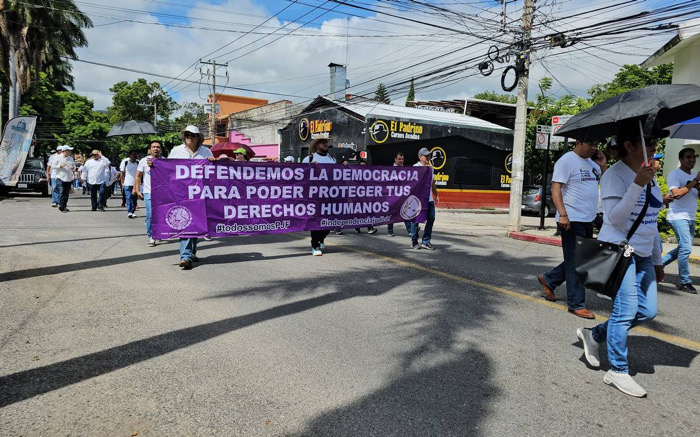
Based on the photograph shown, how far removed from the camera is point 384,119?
2353cm

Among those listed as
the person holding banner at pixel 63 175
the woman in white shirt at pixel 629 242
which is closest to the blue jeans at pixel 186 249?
the woman in white shirt at pixel 629 242

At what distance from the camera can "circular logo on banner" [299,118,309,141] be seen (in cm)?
2833

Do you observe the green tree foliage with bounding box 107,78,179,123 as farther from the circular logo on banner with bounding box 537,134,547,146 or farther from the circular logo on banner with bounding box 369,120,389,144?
the circular logo on banner with bounding box 537,134,547,146

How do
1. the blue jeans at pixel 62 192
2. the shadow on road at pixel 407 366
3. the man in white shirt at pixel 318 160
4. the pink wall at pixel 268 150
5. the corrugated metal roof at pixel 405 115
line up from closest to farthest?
the shadow on road at pixel 407 366, the man in white shirt at pixel 318 160, the blue jeans at pixel 62 192, the corrugated metal roof at pixel 405 115, the pink wall at pixel 268 150

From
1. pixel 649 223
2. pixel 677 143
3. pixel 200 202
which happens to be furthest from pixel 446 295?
pixel 677 143

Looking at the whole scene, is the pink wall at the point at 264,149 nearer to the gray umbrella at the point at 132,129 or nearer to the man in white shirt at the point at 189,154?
the gray umbrella at the point at 132,129

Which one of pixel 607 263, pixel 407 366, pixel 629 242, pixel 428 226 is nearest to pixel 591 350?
pixel 607 263

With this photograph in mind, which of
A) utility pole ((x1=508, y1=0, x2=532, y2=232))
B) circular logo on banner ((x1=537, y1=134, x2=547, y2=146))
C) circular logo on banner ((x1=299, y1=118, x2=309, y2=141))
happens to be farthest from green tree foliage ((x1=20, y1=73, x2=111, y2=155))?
circular logo on banner ((x1=537, y1=134, x2=547, y2=146))

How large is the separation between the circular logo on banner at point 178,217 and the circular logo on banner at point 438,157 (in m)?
19.8

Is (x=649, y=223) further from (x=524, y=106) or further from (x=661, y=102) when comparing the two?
(x=524, y=106)

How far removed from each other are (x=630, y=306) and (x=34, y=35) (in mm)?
38093

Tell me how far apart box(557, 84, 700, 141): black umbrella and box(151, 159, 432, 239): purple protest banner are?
4668 millimetres

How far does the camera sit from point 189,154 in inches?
278

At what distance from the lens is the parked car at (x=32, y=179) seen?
20.2 metres
